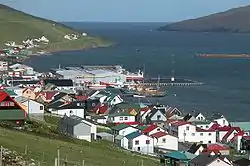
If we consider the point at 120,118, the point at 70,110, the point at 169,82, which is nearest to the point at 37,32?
the point at 169,82

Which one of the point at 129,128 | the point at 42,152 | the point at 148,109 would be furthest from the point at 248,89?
the point at 42,152

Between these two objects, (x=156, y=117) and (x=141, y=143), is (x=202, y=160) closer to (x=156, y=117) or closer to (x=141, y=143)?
(x=141, y=143)

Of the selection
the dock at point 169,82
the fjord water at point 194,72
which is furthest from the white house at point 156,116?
the dock at point 169,82

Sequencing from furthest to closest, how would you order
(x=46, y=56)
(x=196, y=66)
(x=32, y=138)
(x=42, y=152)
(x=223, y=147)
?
(x=46, y=56) < (x=196, y=66) < (x=223, y=147) < (x=32, y=138) < (x=42, y=152)

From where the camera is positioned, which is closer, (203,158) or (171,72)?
(203,158)

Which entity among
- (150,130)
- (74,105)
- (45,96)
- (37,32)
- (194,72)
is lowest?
(150,130)

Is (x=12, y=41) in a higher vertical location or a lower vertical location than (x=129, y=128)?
higher

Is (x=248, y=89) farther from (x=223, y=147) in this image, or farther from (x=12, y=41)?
(x=12, y=41)
